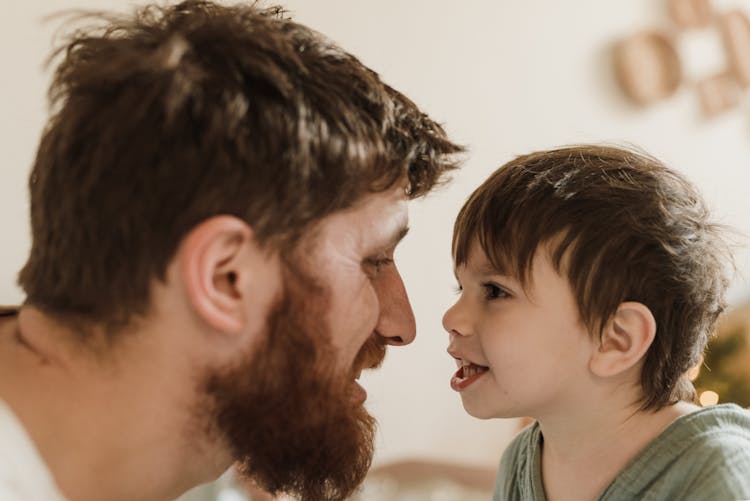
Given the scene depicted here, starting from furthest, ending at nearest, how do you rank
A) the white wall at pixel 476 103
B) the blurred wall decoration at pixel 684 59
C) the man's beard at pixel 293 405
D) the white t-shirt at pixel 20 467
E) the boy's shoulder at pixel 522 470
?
the blurred wall decoration at pixel 684 59 → the white wall at pixel 476 103 → the boy's shoulder at pixel 522 470 → the man's beard at pixel 293 405 → the white t-shirt at pixel 20 467

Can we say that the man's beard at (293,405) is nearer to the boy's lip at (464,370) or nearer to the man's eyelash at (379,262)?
the man's eyelash at (379,262)

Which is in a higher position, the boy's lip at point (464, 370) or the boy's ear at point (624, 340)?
the boy's ear at point (624, 340)

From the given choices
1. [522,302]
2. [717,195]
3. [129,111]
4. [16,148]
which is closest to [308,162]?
[129,111]

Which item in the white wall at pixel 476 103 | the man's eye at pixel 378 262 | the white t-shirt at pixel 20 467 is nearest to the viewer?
the white t-shirt at pixel 20 467

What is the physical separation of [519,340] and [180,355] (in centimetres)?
50

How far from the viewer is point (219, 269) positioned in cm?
102

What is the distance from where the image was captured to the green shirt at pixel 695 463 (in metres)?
1.20

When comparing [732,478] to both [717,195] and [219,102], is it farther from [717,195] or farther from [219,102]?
[717,195]

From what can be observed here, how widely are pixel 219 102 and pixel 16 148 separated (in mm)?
932

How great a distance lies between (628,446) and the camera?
52.6 inches

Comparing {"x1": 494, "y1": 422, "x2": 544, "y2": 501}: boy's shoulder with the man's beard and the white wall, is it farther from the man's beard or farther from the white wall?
the white wall

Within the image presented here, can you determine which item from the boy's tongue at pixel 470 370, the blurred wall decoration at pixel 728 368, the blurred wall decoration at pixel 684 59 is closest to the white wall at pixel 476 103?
the blurred wall decoration at pixel 684 59

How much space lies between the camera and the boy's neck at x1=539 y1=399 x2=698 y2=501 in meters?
1.34

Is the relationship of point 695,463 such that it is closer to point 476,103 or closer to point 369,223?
point 369,223
